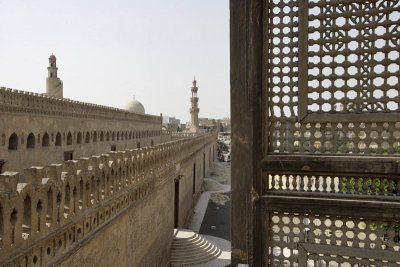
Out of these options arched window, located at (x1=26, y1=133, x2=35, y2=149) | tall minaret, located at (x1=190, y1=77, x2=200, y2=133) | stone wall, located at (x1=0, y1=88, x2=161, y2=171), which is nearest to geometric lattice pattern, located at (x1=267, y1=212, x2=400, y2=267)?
stone wall, located at (x1=0, y1=88, x2=161, y2=171)

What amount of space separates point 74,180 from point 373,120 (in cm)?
347

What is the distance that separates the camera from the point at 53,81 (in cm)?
2112

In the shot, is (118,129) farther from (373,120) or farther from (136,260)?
(373,120)

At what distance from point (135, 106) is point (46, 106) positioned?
63.6 feet

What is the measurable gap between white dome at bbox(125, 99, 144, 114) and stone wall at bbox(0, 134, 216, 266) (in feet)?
77.2

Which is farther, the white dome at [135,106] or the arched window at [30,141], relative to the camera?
the white dome at [135,106]

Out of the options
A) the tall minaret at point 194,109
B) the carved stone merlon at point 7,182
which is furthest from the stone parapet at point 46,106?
the tall minaret at point 194,109

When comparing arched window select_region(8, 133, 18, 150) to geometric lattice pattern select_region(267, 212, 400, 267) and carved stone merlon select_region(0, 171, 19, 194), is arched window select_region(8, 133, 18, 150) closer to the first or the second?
carved stone merlon select_region(0, 171, 19, 194)

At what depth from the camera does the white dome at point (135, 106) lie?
31781mm

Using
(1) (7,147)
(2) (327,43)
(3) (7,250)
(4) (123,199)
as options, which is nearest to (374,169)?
(2) (327,43)

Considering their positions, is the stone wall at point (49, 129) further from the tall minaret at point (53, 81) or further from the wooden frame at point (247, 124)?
the wooden frame at point (247, 124)

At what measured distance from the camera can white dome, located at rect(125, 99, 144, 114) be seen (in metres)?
31.8

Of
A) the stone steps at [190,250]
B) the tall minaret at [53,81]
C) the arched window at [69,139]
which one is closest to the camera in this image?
the stone steps at [190,250]

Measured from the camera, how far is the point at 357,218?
7.83 ft
